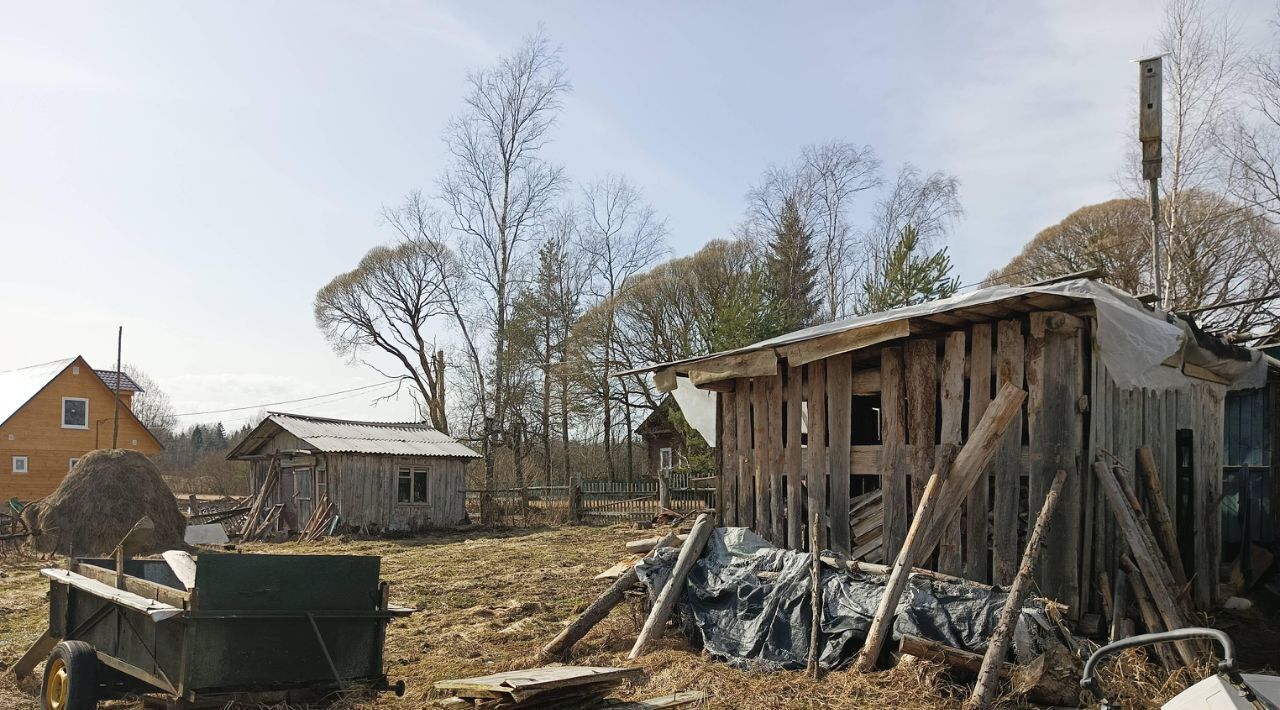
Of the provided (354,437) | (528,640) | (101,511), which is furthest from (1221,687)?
(354,437)

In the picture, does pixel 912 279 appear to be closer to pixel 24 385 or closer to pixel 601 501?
pixel 601 501

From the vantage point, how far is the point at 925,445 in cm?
810

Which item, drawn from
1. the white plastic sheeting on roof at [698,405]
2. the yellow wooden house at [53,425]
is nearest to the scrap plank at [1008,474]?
the white plastic sheeting on roof at [698,405]

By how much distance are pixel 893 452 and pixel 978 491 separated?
2.91 feet

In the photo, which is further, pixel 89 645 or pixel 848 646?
pixel 848 646

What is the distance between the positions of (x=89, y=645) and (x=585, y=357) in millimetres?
29724

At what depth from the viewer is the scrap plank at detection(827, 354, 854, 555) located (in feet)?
28.4

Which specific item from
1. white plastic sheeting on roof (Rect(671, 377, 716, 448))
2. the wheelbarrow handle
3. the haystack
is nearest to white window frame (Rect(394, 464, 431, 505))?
the haystack

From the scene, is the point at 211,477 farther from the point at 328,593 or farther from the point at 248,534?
the point at 328,593

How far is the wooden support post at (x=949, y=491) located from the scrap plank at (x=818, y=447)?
4.20 feet

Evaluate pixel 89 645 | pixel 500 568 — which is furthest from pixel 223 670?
pixel 500 568

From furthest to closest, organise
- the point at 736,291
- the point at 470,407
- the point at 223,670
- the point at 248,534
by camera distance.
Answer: the point at 470,407 → the point at 736,291 → the point at 248,534 → the point at 223,670

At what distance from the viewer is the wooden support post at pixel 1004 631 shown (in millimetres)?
6172

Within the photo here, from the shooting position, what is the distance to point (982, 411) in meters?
7.73
